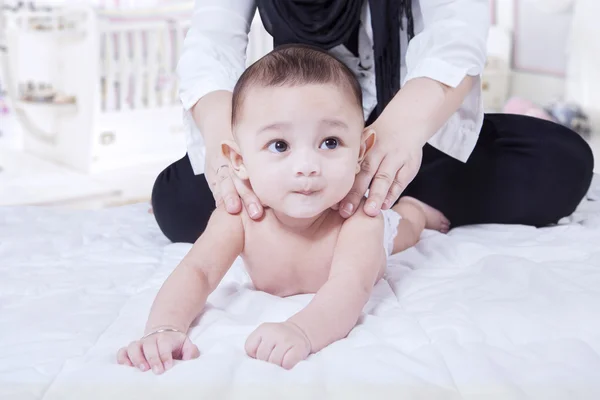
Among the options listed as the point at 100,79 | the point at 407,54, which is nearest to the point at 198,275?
the point at 407,54

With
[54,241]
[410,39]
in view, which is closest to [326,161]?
[410,39]

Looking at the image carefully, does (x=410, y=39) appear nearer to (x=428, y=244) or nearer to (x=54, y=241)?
(x=428, y=244)

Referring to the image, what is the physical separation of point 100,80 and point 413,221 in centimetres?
277

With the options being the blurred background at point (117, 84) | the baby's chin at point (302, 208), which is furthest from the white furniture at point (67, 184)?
the baby's chin at point (302, 208)

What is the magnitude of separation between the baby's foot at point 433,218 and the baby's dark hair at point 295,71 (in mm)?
492

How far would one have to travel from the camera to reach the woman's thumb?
30.3 inches

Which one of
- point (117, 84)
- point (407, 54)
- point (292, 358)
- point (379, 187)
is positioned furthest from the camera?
point (117, 84)

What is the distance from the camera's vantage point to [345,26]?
1.37m

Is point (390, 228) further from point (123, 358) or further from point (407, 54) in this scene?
point (123, 358)

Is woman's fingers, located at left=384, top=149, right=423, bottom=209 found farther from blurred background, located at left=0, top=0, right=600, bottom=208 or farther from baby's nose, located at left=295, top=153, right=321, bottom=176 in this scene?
blurred background, located at left=0, top=0, right=600, bottom=208

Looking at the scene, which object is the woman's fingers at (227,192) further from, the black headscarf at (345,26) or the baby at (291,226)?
the black headscarf at (345,26)

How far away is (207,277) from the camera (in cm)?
94

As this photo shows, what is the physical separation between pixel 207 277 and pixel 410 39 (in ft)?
2.21

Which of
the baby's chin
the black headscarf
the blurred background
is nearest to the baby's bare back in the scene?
the baby's chin
